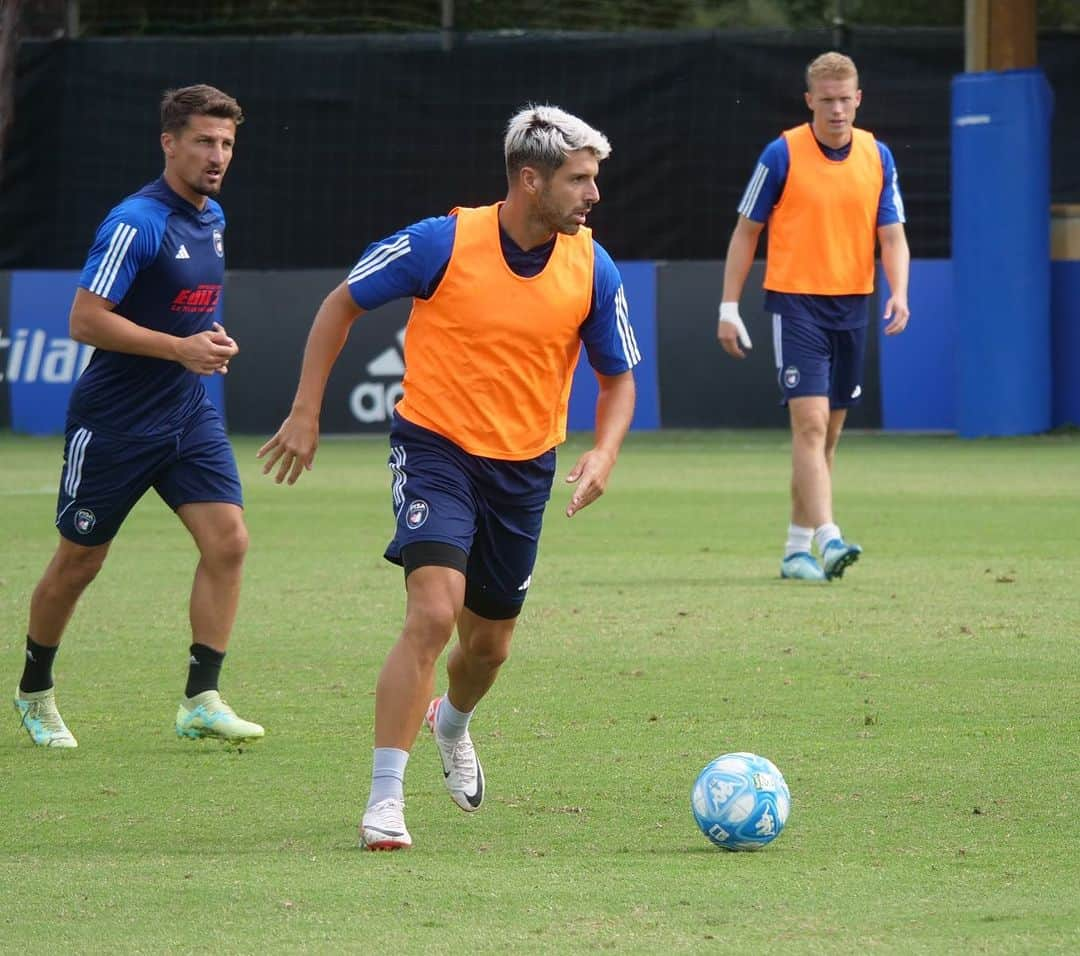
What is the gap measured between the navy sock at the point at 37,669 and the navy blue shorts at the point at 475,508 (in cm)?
179

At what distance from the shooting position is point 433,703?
6.27 metres

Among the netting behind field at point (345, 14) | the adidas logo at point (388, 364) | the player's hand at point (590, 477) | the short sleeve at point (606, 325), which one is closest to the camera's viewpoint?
the player's hand at point (590, 477)

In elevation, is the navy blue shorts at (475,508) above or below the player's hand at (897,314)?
below

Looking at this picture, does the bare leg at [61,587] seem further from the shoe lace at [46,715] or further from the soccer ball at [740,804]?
the soccer ball at [740,804]

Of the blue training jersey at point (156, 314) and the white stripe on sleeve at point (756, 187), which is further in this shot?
the white stripe on sleeve at point (756, 187)

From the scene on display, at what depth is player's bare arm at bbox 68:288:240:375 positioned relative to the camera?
6652 mm

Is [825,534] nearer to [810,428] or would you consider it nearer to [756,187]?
[810,428]

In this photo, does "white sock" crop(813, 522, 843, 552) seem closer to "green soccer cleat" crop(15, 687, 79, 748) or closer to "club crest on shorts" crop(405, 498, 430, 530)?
"green soccer cleat" crop(15, 687, 79, 748)

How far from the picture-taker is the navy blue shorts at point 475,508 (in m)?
5.60

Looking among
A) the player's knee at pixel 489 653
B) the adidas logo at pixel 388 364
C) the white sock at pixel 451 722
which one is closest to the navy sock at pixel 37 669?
the white sock at pixel 451 722

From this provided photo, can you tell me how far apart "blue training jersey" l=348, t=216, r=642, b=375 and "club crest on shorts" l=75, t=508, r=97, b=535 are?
161 centimetres

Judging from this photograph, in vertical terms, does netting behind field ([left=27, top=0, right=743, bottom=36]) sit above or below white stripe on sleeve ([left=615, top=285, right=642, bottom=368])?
above

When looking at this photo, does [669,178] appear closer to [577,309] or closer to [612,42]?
[612,42]

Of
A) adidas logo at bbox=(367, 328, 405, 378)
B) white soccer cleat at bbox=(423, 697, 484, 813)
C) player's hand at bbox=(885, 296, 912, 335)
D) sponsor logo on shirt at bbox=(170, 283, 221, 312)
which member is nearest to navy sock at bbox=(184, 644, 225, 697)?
sponsor logo on shirt at bbox=(170, 283, 221, 312)
